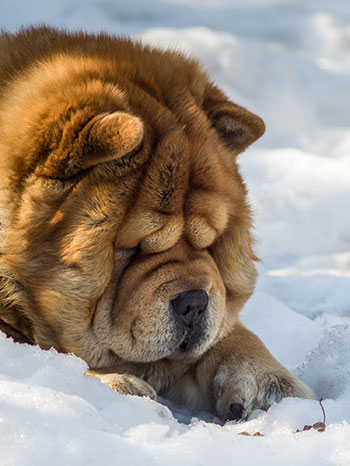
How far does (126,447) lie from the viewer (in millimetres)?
1555

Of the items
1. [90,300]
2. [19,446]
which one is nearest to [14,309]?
Result: [90,300]

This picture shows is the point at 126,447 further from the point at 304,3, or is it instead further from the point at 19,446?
the point at 304,3

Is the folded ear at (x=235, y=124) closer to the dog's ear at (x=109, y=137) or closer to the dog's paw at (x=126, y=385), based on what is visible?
the dog's ear at (x=109, y=137)

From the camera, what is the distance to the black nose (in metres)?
2.27

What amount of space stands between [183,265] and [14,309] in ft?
1.83

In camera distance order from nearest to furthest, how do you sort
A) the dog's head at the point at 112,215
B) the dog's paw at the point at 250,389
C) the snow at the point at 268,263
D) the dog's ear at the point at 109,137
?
the snow at the point at 268,263 < the dog's ear at the point at 109,137 < the dog's head at the point at 112,215 < the dog's paw at the point at 250,389

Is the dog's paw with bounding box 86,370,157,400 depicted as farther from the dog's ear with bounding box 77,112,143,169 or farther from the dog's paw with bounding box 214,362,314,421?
the dog's ear with bounding box 77,112,143,169

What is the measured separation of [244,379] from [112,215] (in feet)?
2.44

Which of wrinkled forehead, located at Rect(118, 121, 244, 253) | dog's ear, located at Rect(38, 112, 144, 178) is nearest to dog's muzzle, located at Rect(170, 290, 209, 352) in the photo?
wrinkled forehead, located at Rect(118, 121, 244, 253)

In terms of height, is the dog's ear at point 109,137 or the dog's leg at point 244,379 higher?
the dog's ear at point 109,137

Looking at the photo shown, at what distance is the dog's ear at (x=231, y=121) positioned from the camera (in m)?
2.67

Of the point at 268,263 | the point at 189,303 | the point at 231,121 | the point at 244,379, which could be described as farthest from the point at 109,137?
the point at 268,263

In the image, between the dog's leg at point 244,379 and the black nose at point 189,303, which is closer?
the black nose at point 189,303

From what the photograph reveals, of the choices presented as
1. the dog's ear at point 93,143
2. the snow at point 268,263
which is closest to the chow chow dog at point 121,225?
the dog's ear at point 93,143
